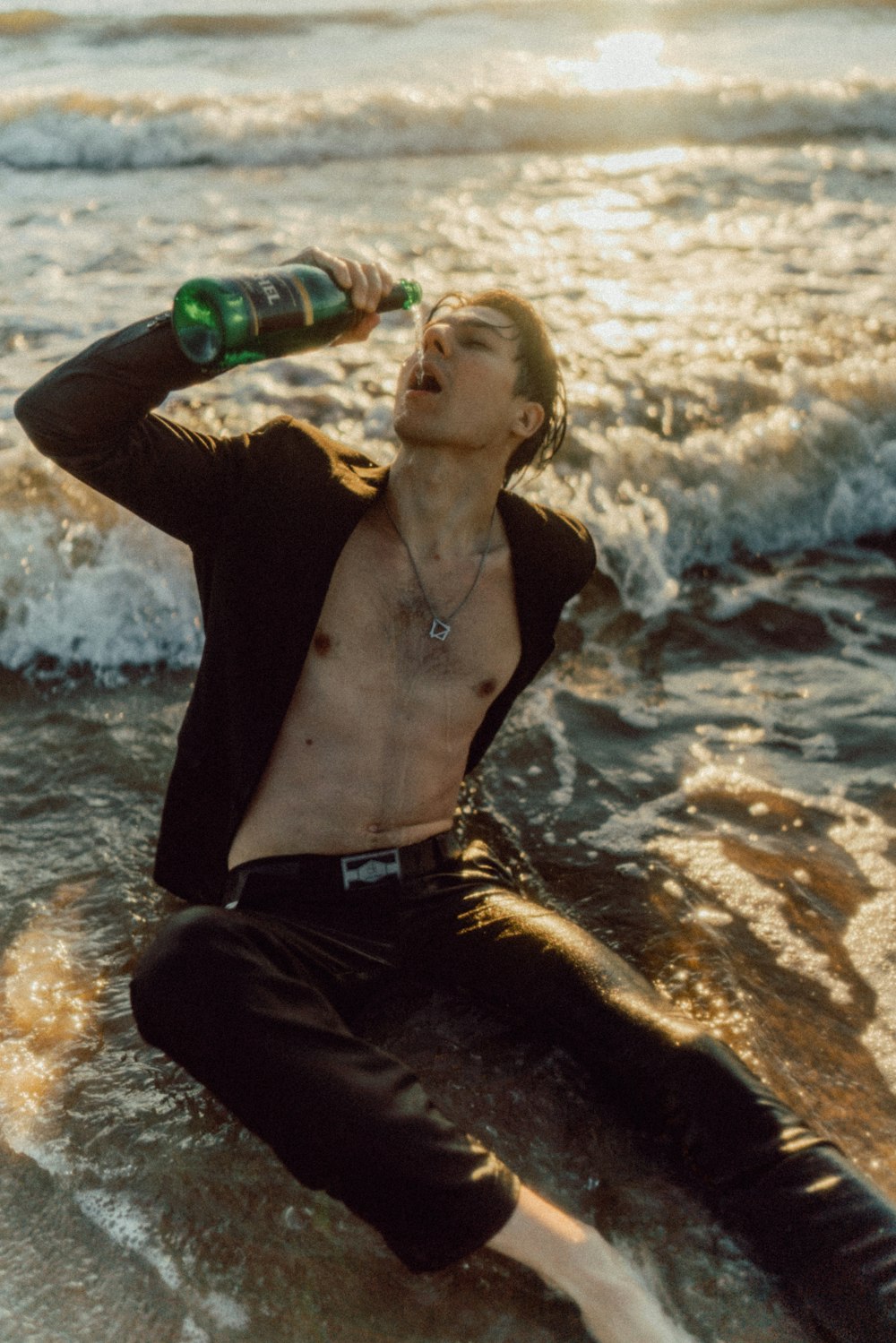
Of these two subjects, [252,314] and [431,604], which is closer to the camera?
[252,314]

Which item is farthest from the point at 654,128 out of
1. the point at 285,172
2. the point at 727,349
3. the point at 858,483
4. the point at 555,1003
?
the point at 555,1003

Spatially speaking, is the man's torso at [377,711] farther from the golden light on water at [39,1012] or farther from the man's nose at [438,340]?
the golden light on water at [39,1012]

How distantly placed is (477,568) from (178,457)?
0.83 m

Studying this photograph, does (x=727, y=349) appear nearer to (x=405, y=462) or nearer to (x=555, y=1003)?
(x=405, y=462)

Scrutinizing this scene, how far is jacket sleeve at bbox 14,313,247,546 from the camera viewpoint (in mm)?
2469

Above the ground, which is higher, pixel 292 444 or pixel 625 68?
pixel 625 68

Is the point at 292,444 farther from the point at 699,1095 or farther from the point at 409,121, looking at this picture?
the point at 409,121

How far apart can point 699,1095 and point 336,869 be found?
933 millimetres

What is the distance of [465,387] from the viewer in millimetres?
2986

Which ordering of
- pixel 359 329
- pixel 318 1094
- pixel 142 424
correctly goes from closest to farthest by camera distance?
pixel 318 1094 < pixel 142 424 < pixel 359 329

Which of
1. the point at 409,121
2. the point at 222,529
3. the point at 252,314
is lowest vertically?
the point at 222,529

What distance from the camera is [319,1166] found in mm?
2146

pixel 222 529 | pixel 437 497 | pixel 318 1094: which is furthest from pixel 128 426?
pixel 318 1094

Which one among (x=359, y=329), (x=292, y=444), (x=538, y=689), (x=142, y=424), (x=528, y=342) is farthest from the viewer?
(x=538, y=689)
